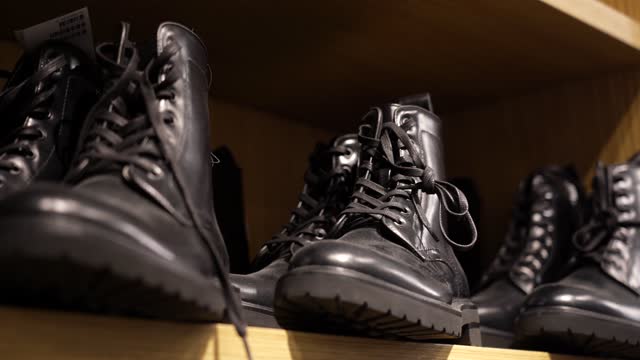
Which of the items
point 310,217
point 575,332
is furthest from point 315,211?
point 575,332

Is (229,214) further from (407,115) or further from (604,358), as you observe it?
(604,358)

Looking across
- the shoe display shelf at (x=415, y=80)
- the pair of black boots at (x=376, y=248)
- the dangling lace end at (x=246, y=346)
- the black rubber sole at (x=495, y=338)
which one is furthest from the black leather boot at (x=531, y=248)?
the dangling lace end at (x=246, y=346)

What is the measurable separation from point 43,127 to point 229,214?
16.9 inches

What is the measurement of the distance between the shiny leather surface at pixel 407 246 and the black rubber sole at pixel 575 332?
8cm

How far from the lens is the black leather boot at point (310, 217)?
2.22 ft

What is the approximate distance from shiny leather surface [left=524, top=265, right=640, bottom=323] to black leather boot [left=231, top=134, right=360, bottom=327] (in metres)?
0.21

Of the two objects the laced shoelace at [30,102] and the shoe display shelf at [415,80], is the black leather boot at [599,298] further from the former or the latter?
the laced shoelace at [30,102]

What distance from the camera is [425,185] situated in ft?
2.24

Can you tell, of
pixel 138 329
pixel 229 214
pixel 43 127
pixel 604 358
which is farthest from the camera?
pixel 229 214

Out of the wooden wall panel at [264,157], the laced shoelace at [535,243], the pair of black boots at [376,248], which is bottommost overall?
the wooden wall panel at [264,157]

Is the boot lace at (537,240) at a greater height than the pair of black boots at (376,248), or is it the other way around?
the pair of black boots at (376,248)

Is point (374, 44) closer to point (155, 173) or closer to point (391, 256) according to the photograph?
point (391, 256)

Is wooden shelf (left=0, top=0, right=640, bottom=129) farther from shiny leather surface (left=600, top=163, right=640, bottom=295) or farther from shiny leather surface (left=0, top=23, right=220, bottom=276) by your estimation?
shiny leather surface (left=0, top=23, right=220, bottom=276)

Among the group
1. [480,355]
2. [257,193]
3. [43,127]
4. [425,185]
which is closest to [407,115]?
[425,185]
